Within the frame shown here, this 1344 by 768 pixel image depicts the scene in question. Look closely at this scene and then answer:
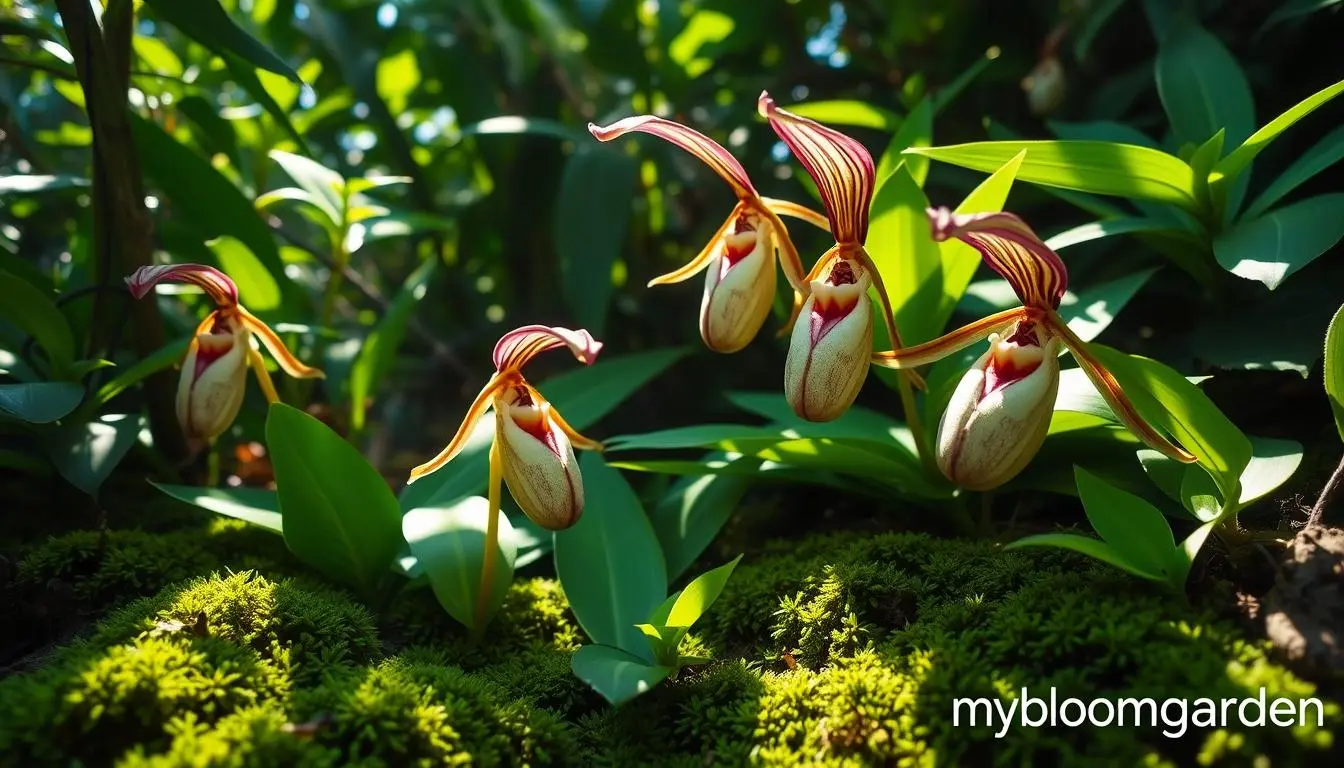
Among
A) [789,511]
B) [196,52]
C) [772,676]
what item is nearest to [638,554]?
[772,676]

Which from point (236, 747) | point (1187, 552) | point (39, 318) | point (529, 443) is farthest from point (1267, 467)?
point (39, 318)

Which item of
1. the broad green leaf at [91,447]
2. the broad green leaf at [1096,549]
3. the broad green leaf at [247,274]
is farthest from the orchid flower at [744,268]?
the broad green leaf at [91,447]

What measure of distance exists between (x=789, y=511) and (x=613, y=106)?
4.24ft

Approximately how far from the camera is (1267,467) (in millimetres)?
1138

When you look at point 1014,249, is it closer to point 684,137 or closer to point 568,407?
point 684,137

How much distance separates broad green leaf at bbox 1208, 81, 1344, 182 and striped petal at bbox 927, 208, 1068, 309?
427mm

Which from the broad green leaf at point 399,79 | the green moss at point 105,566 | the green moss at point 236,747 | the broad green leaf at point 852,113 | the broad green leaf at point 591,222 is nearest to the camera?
the green moss at point 236,747

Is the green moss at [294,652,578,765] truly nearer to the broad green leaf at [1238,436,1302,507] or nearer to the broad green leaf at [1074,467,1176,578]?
the broad green leaf at [1074,467,1176,578]

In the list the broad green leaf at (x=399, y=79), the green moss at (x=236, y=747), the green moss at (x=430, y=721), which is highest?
the broad green leaf at (x=399, y=79)

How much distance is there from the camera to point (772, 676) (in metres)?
1.18

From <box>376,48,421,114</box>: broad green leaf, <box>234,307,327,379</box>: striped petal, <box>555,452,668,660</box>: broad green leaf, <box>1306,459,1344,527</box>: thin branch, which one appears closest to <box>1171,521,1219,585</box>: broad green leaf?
<box>1306,459,1344,527</box>: thin branch

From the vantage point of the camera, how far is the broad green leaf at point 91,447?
53.8 inches

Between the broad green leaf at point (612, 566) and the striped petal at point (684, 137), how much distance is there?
0.56 metres

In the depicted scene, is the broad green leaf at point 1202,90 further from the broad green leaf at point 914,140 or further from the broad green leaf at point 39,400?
the broad green leaf at point 39,400
